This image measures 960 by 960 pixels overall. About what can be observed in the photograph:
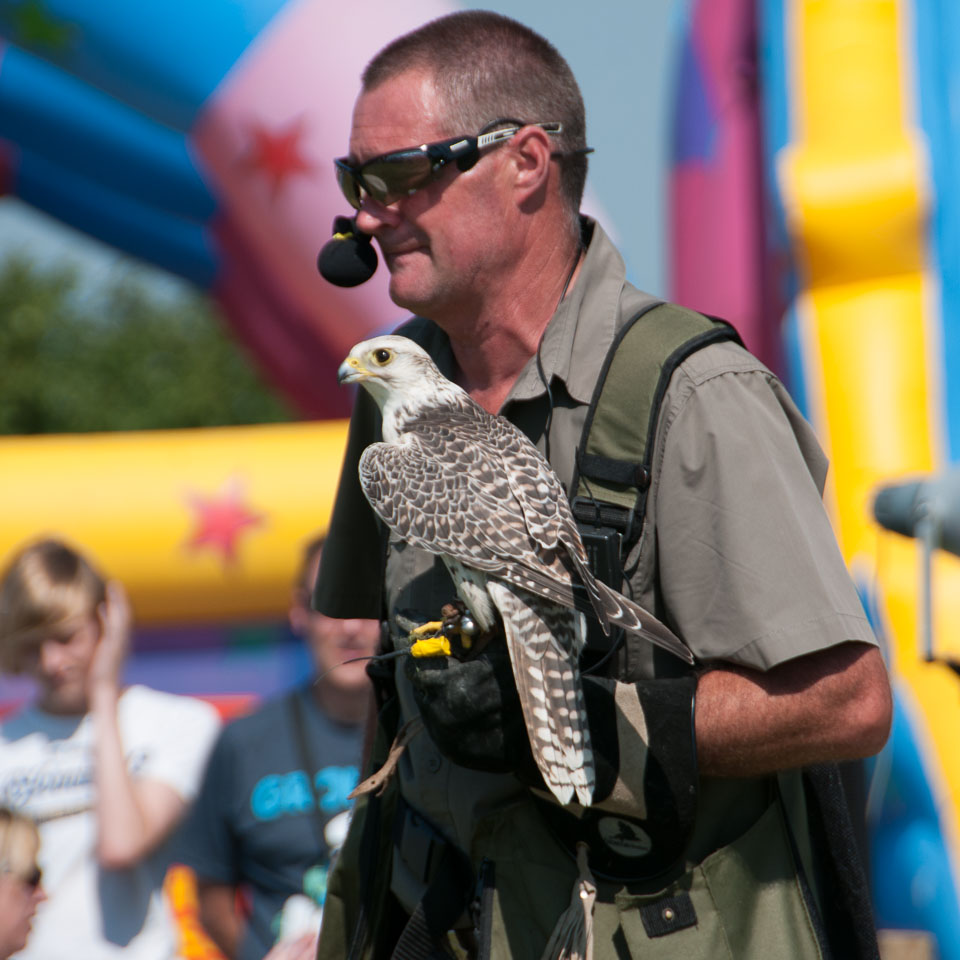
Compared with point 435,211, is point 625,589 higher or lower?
lower

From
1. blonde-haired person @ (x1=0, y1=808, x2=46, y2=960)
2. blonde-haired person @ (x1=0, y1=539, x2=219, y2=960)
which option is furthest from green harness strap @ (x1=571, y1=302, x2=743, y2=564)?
blonde-haired person @ (x1=0, y1=539, x2=219, y2=960)

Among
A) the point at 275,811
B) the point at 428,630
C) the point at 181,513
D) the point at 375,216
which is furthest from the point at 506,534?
the point at 181,513

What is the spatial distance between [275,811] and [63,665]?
2.46ft

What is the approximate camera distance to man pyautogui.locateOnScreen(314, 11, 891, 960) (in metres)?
1.59

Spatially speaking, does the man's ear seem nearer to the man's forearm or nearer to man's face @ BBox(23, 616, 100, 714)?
the man's forearm

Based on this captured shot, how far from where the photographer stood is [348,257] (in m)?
2.04

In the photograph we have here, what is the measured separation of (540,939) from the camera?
1.68 meters

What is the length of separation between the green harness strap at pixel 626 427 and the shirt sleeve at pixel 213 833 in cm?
219

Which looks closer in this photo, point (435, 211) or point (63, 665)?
point (435, 211)

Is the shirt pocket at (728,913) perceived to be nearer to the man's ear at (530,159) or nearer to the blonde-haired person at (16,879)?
the man's ear at (530,159)

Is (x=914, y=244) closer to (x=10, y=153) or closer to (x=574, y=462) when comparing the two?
(x=574, y=462)

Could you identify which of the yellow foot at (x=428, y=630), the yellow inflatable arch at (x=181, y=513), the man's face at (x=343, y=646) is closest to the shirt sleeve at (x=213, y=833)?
the man's face at (x=343, y=646)

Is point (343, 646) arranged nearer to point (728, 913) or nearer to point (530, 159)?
point (530, 159)

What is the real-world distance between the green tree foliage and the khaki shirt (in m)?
16.0
